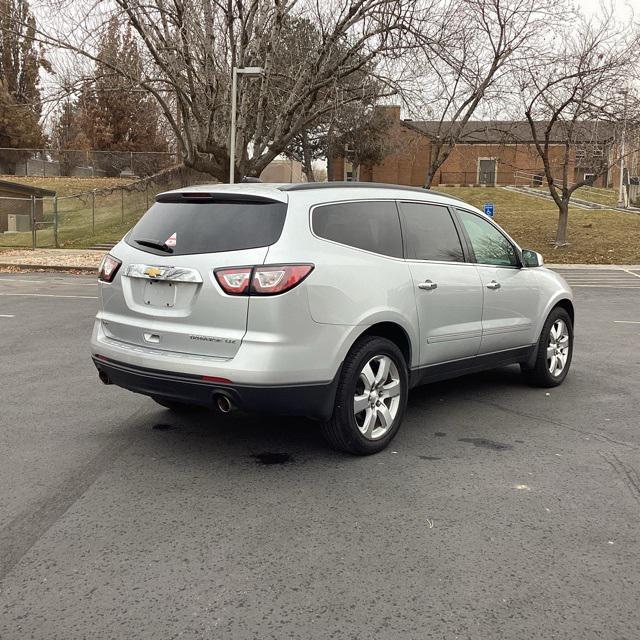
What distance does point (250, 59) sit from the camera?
22.0 meters

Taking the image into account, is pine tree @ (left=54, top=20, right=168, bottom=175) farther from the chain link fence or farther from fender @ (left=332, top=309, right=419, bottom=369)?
fender @ (left=332, top=309, right=419, bottom=369)

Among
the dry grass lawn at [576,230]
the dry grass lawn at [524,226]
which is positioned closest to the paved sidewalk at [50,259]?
the dry grass lawn at [524,226]

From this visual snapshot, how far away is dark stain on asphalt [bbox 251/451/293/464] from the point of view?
4.53 meters

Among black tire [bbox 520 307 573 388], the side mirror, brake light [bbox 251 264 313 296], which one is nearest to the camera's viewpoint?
brake light [bbox 251 264 313 296]

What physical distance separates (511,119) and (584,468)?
2456 cm

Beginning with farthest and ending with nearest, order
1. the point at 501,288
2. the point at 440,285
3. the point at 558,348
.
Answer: the point at 558,348 → the point at 501,288 → the point at 440,285

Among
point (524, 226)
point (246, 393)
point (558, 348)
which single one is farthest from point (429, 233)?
point (524, 226)

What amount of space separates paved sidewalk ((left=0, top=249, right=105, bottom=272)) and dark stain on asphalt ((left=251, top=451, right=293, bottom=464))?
16.9 metres

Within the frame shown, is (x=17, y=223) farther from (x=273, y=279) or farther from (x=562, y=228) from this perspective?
(x=273, y=279)

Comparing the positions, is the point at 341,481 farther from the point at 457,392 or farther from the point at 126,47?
the point at 126,47

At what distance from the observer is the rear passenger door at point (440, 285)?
16.7 feet

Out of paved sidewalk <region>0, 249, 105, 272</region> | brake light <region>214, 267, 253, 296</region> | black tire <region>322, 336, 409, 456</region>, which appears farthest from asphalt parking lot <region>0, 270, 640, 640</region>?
paved sidewalk <region>0, 249, 105, 272</region>

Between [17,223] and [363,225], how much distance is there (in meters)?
30.9

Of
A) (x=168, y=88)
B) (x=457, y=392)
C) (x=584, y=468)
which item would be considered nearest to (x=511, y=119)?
(x=168, y=88)
